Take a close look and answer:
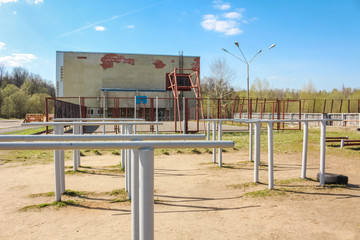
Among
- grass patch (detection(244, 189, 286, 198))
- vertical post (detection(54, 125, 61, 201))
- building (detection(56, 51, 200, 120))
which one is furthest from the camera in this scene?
building (detection(56, 51, 200, 120))

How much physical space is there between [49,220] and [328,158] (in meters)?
7.71

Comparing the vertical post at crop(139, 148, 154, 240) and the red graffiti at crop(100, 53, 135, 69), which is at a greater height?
the red graffiti at crop(100, 53, 135, 69)

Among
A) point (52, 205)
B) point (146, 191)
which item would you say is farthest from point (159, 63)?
point (146, 191)

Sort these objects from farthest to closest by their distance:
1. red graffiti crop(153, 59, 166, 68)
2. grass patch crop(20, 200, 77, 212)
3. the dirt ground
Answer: red graffiti crop(153, 59, 166, 68) → grass patch crop(20, 200, 77, 212) → the dirt ground

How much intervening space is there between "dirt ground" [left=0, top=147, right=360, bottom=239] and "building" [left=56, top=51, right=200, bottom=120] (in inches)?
1028

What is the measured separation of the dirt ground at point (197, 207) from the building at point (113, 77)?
85.7 feet

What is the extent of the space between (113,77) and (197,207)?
107 feet

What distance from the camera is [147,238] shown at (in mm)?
1673

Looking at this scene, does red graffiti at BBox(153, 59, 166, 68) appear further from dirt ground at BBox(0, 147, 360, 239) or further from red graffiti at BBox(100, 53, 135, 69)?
dirt ground at BBox(0, 147, 360, 239)

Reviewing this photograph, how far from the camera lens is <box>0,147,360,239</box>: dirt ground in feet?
10.4

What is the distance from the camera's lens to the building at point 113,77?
108 ft

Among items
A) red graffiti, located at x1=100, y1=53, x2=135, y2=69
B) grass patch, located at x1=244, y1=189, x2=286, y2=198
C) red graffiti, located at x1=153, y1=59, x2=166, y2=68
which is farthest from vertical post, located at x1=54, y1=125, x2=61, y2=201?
red graffiti, located at x1=153, y1=59, x2=166, y2=68

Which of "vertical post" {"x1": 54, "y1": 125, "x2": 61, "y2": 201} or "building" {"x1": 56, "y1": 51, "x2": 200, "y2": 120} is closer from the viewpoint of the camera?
"vertical post" {"x1": 54, "y1": 125, "x2": 61, "y2": 201}

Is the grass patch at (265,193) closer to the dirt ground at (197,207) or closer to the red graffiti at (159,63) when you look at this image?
the dirt ground at (197,207)
